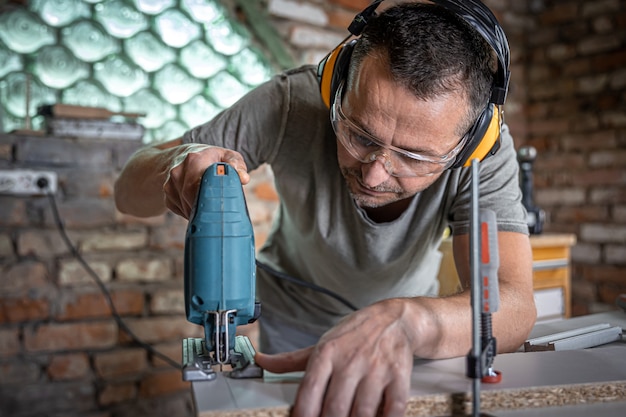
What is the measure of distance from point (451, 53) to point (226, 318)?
1.96 ft

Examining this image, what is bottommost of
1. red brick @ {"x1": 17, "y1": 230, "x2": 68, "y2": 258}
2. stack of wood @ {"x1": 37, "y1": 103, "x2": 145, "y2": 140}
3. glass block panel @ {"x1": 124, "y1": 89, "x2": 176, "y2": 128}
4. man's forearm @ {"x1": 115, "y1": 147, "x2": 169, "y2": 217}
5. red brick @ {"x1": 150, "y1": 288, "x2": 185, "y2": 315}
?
red brick @ {"x1": 150, "y1": 288, "x2": 185, "y2": 315}

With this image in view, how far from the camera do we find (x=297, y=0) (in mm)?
2406

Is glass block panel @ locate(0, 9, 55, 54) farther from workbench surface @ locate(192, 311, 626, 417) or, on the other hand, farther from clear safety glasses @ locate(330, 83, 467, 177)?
workbench surface @ locate(192, 311, 626, 417)

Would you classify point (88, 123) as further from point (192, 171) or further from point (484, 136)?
point (484, 136)

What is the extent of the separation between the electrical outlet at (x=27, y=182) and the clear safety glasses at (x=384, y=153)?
122 cm

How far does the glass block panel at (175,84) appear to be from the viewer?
231 centimetres

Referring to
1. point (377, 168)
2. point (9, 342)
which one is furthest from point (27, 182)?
point (377, 168)

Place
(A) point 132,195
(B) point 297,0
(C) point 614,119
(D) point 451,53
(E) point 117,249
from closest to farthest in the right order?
(D) point 451,53
(A) point 132,195
(E) point 117,249
(B) point 297,0
(C) point 614,119

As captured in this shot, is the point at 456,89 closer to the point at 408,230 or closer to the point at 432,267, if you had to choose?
the point at 408,230

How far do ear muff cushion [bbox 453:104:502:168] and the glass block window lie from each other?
4.31ft

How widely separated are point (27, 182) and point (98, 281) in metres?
0.41

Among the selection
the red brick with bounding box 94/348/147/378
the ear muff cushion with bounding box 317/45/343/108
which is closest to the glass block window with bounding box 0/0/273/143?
the red brick with bounding box 94/348/147/378

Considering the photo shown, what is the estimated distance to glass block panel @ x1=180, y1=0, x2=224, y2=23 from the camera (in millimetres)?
2332

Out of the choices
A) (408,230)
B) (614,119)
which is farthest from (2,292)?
(614,119)
